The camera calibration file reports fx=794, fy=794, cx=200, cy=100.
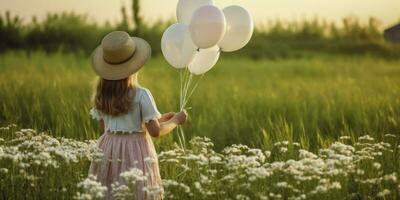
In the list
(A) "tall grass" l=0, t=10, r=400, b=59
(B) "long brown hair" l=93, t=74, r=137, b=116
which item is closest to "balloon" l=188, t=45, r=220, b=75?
(B) "long brown hair" l=93, t=74, r=137, b=116

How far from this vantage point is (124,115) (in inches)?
190

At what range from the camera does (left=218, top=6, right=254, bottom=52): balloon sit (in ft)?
18.1

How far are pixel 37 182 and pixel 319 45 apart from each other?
1273 cm

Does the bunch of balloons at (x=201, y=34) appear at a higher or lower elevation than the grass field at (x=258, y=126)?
higher

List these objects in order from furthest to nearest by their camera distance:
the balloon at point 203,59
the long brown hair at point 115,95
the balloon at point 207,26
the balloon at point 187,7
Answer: the balloon at point 203,59 → the balloon at point 187,7 → the balloon at point 207,26 → the long brown hair at point 115,95

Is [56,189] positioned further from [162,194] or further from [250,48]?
[250,48]

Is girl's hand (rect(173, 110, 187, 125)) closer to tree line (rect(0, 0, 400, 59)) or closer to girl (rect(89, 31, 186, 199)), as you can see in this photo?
girl (rect(89, 31, 186, 199))

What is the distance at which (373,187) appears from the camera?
5.29 metres

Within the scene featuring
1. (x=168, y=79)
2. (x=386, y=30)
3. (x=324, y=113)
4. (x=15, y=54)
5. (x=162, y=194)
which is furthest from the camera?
(x=15, y=54)

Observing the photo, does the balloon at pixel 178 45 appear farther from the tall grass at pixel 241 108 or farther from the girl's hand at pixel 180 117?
the tall grass at pixel 241 108

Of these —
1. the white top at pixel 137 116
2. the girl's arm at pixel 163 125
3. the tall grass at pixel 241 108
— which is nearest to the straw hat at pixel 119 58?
the white top at pixel 137 116

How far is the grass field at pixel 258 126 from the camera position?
4992 mm

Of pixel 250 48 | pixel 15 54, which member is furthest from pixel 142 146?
pixel 250 48

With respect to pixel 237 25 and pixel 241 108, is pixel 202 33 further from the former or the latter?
pixel 241 108
